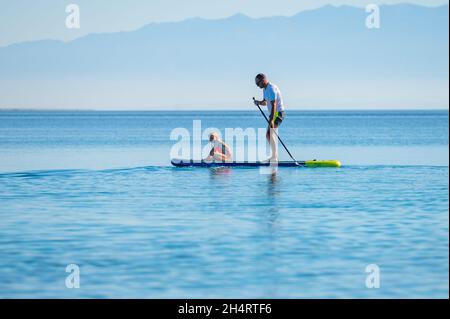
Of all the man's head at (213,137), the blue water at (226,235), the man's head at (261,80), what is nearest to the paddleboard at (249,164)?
the blue water at (226,235)

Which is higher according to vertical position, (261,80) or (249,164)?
(261,80)

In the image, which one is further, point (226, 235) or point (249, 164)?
point (249, 164)

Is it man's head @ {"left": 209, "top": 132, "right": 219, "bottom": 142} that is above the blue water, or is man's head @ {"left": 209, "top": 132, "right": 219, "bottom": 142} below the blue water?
above

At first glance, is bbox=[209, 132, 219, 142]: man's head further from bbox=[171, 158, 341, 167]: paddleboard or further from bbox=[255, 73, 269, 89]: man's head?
bbox=[255, 73, 269, 89]: man's head

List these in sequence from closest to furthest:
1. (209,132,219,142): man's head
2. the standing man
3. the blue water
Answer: the blue water < the standing man < (209,132,219,142): man's head

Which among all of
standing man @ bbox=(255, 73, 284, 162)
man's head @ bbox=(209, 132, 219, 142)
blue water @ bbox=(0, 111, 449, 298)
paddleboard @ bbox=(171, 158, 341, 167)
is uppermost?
standing man @ bbox=(255, 73, 284, 162)

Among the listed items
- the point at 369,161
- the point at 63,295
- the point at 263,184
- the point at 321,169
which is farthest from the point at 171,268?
the point at 369,161

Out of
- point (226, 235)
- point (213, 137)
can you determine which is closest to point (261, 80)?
point (213, 137)

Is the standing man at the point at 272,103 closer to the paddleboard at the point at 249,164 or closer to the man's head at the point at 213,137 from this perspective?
the paddleboard at the point at 249,164

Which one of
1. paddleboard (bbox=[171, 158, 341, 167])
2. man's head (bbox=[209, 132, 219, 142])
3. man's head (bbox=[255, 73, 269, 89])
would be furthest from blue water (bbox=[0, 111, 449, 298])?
man's head (bbox=[255, 73, 269, 89])

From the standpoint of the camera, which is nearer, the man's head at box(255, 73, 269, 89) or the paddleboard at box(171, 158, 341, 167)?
the man's head at box(255, 73, 269, 89)

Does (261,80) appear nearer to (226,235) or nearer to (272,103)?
(272,103)

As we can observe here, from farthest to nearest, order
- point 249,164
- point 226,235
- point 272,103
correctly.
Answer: point 249,164, point 272,103, point 226,235

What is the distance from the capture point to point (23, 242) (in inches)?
588
